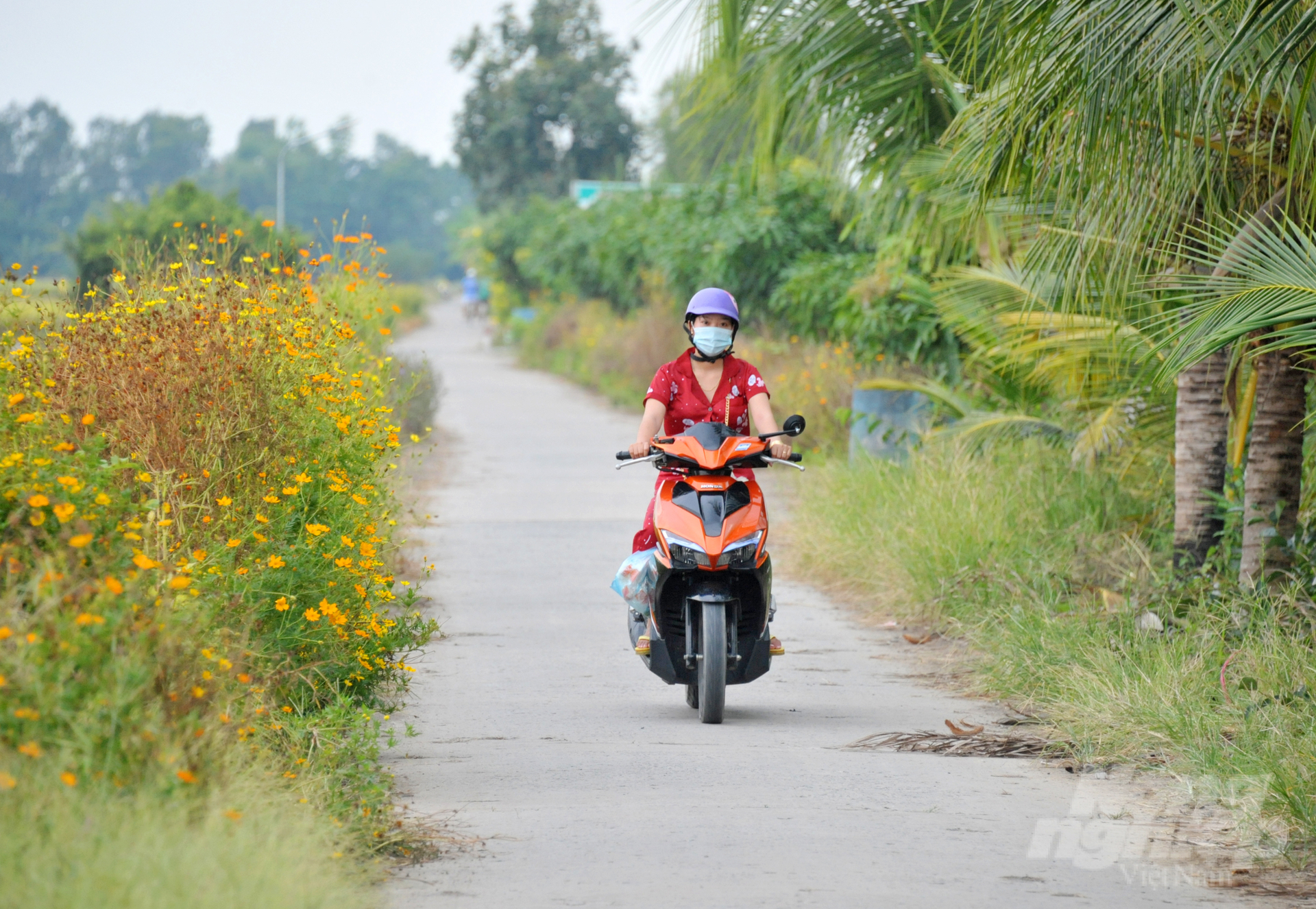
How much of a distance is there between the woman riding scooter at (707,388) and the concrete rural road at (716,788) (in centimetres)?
76

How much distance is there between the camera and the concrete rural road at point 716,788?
4.30 meters

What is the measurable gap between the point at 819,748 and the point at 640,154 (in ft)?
159

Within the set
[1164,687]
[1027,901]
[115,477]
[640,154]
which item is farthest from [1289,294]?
[640,154]

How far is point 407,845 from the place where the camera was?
4520 millimetres

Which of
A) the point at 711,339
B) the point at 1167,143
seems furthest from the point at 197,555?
the point at 1167,143

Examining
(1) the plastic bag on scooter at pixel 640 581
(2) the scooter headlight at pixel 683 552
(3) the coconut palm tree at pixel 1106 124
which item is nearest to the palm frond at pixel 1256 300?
(3) the coconut palm tree at pixel 1106 124

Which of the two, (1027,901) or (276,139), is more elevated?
(276,139)

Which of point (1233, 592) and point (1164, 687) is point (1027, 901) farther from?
point (1233, 592)

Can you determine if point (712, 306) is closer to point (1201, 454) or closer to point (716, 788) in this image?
point (716, 788)

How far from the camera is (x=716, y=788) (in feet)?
17.4

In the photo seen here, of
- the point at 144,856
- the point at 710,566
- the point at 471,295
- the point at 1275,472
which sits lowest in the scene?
the point at 144,856

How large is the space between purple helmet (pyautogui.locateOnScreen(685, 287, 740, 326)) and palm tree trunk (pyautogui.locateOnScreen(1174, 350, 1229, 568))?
9.30ft

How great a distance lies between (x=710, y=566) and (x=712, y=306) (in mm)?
1119

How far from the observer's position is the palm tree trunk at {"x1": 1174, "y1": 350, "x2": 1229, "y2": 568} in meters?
8.00
